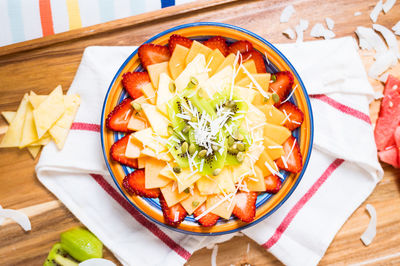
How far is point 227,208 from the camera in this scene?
4.89ft

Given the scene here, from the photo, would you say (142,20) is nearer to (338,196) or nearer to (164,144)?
(164,144)

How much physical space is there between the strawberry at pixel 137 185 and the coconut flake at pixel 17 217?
0.62 metres

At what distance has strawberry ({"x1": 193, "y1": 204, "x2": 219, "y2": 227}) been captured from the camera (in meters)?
1.50

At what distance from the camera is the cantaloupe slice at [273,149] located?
145 centimetres

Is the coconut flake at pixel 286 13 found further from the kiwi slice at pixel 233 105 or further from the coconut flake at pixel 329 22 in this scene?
the kiwi slice at pixel 233 105

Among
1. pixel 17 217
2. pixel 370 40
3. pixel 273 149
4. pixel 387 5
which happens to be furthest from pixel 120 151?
pixel 387 5

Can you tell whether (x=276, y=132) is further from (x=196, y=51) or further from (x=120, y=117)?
(x=120, y=117)

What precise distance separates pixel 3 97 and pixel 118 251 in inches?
34.6

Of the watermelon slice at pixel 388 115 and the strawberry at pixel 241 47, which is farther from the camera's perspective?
the watermelon slice at pixel 388 115

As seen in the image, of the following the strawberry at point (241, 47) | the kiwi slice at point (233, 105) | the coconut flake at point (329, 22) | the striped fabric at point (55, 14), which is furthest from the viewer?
the striped fabric at point (55, 14)

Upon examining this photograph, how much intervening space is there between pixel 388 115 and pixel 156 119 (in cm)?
109

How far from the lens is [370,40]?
1.84 metres

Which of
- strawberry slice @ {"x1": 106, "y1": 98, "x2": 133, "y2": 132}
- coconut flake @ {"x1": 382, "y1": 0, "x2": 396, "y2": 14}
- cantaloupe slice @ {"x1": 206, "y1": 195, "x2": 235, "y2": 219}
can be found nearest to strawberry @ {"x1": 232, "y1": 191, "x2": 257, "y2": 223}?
cantaloupe slice @ {"x1": 206, "y1": 195, "x2": 235, "y2": 219}

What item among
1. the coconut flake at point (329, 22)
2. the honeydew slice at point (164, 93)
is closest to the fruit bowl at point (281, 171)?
the honeydew slice at point (164, 93)
